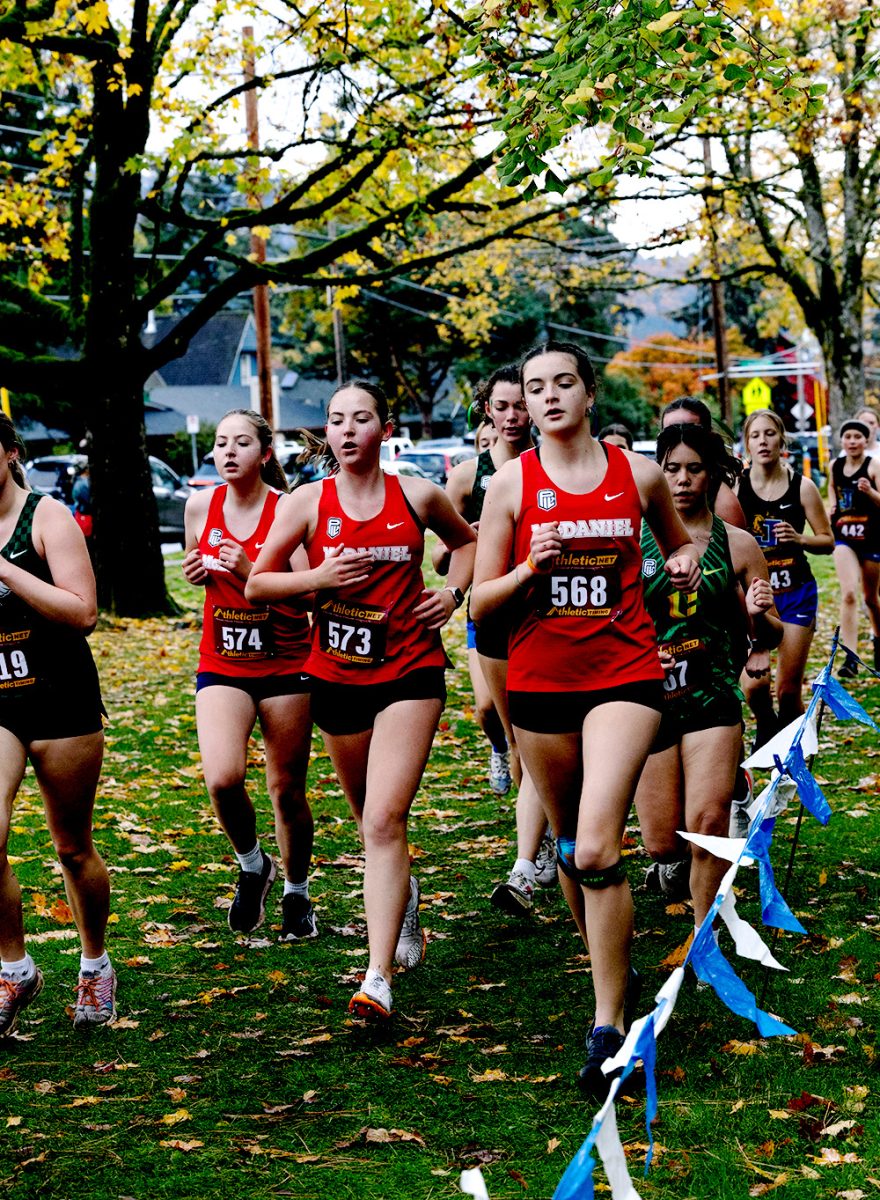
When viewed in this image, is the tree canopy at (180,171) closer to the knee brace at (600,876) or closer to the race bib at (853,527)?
the race bib at (853,527)

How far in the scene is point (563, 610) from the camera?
15.7 ft

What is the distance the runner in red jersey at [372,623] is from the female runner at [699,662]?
83 centimetres

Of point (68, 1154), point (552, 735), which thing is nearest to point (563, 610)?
point (552, 735)

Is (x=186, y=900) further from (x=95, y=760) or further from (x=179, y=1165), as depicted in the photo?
(x=179, y=1165)

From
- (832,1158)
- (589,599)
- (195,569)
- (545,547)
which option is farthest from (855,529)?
(832,1158)

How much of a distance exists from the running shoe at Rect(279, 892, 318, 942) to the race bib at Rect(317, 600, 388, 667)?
1.59m

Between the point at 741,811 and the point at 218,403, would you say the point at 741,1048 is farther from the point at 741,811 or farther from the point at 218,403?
the point at 218,403

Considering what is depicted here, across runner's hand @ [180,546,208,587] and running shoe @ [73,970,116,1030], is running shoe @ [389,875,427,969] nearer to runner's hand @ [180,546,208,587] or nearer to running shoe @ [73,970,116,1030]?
running shoe @ [73,970,116,1030]

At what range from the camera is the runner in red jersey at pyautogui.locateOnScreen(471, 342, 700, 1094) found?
184 inches

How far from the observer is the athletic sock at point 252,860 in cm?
657

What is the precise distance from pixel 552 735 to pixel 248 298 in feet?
280

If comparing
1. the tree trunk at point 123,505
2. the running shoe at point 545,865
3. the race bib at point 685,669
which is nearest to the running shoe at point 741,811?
the running shoe at point 545,865

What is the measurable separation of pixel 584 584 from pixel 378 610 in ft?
3.19

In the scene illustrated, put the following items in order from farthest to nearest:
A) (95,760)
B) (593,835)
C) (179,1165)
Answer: (95,760) < (593,835) < (179,1165)
